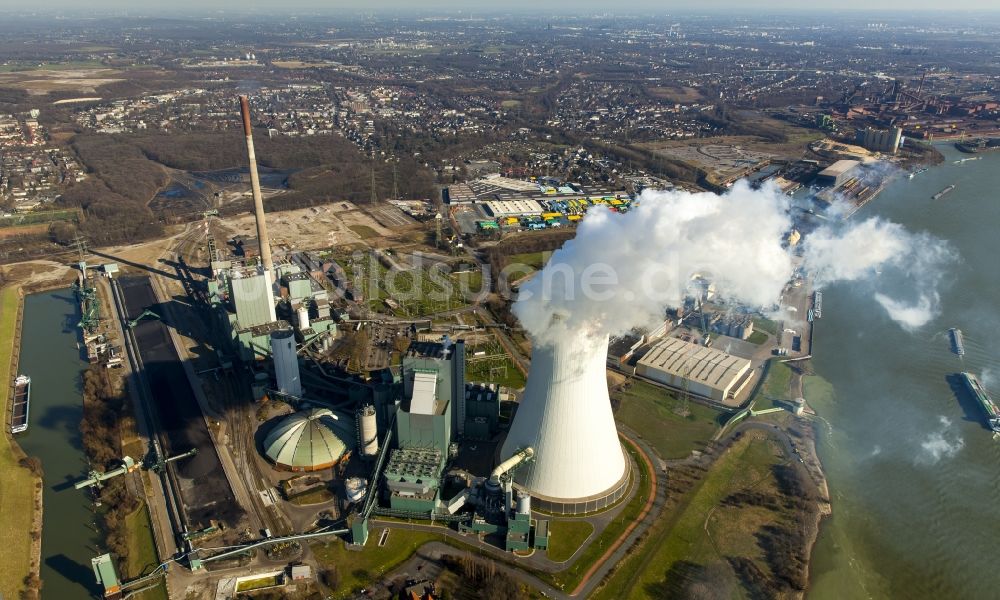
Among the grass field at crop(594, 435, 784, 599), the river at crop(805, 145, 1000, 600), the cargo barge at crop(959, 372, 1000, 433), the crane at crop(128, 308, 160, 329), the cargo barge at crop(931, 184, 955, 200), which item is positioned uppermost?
the cargo barge at crop(931, 184, 955, 200)

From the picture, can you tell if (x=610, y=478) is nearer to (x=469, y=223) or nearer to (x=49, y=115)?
(x=469, y=223)

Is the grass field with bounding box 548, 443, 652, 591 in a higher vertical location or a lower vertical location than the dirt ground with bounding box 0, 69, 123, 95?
lower

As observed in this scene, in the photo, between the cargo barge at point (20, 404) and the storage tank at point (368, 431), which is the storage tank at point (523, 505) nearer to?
the storage tank at point (368, 431)

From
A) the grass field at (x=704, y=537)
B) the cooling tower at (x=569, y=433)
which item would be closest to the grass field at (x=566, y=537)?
the cooling tower at (x=569, y=433)

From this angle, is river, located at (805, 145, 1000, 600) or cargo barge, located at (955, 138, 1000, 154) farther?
cargo barge, located at (955, 138, 1000, 154)

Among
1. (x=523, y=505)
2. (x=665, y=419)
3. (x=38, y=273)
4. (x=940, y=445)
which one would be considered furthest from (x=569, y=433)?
(x=38, y=273)

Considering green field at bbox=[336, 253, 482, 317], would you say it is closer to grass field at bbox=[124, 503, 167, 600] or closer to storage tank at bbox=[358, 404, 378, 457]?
storage tank at bbox=[358, 404, 378, 457]

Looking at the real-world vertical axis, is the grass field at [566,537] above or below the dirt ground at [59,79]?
below

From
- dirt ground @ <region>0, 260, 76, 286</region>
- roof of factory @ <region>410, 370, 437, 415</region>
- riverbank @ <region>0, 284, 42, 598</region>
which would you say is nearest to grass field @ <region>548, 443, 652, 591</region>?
roof of factory @ <region>410, 370, 437, 415</region>
